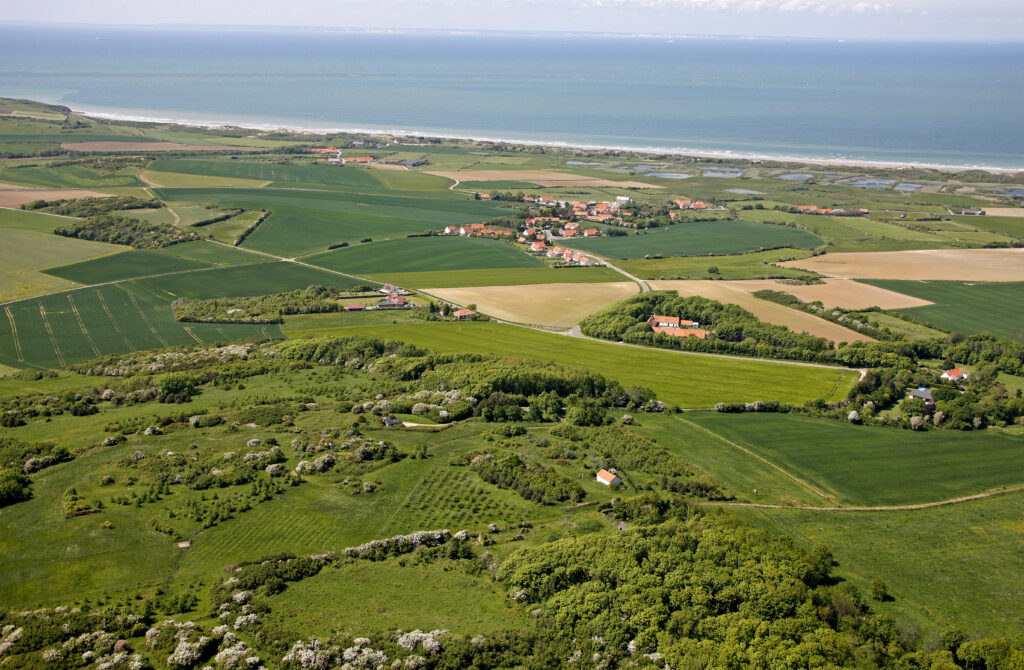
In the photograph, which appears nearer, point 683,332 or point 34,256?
point 683,332

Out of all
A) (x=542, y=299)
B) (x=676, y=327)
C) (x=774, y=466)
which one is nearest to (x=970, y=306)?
(x=676, y=327)

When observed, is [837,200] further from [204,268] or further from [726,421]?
[204,268]

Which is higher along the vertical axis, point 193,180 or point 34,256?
point 193,180

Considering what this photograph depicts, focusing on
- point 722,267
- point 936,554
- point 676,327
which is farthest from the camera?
point 722,267

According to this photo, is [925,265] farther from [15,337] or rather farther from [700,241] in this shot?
[15,337]

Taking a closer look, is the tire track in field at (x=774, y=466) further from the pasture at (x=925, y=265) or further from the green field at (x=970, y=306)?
the pasture at (x=925, y=265)

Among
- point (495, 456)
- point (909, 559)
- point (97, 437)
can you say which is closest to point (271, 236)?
point (97, 437)

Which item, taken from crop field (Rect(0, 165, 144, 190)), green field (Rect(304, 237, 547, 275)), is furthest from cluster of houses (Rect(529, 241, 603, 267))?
crop field (Rect(0, 165, 144, 190))
